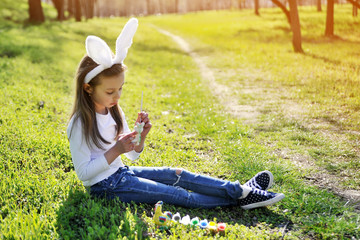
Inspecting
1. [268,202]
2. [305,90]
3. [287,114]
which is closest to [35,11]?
[305,90]

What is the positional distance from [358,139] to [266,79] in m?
4.62

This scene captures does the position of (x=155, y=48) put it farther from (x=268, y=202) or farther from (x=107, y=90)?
(x=268, y=202)

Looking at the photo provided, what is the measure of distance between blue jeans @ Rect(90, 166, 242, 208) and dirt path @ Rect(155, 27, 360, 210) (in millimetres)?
1136

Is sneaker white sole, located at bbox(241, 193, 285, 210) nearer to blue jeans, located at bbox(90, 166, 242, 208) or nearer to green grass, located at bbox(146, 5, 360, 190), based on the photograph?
blue jeans, located at bbox(90, 166, 242, 208)

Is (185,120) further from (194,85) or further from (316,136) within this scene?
(194,85)

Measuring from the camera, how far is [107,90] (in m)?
3.11

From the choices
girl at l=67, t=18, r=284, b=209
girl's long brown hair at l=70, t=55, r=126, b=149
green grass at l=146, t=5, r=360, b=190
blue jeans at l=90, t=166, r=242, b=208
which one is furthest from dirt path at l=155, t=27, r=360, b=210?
girl's long brown hair at l=70, t=55, r=126, b=149

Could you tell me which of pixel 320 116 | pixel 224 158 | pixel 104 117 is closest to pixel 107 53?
pixel 104 117

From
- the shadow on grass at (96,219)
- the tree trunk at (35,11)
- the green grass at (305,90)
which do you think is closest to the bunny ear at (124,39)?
the shadow on grass at (96,219)

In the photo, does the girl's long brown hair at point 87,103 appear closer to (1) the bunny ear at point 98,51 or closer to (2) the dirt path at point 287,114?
(1) the bunny ear at point 98,51

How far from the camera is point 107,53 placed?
2.96 m

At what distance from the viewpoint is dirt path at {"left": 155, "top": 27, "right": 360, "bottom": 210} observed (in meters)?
3.62

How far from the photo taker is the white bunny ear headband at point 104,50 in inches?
113

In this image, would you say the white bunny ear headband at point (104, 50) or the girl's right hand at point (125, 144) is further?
the girl's right hand at point (125, 144)
